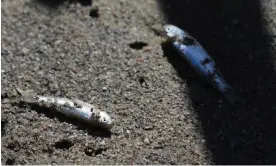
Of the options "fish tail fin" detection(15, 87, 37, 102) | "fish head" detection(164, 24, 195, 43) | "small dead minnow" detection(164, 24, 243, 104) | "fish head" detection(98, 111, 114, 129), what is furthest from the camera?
"fish head" detection(164, 24, 195, 43)

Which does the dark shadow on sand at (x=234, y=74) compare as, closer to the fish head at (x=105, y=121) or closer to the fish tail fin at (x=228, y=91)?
the fish tail fin at (x=228, y=91)

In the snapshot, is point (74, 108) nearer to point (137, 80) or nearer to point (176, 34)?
point (137, 80)

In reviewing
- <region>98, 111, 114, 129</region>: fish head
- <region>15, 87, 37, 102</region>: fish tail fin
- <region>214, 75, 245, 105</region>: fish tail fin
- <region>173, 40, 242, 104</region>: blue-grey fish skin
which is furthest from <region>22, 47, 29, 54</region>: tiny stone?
<region>214, 75, 245, 105</region>: fish tail fin

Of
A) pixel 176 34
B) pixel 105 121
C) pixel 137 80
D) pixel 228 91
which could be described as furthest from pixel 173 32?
pixel 105 121

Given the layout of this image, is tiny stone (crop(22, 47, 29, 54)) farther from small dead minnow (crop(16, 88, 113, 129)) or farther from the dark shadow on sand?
the dark shadow on sand

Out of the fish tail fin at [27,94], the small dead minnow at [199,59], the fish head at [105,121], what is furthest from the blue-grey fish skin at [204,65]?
the fish tail fin at [27,94]

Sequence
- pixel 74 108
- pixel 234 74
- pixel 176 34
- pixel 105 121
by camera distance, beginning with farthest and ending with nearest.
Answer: pixel 176 34, pixel 234 74, pixel 74 108, pixel 105 121
